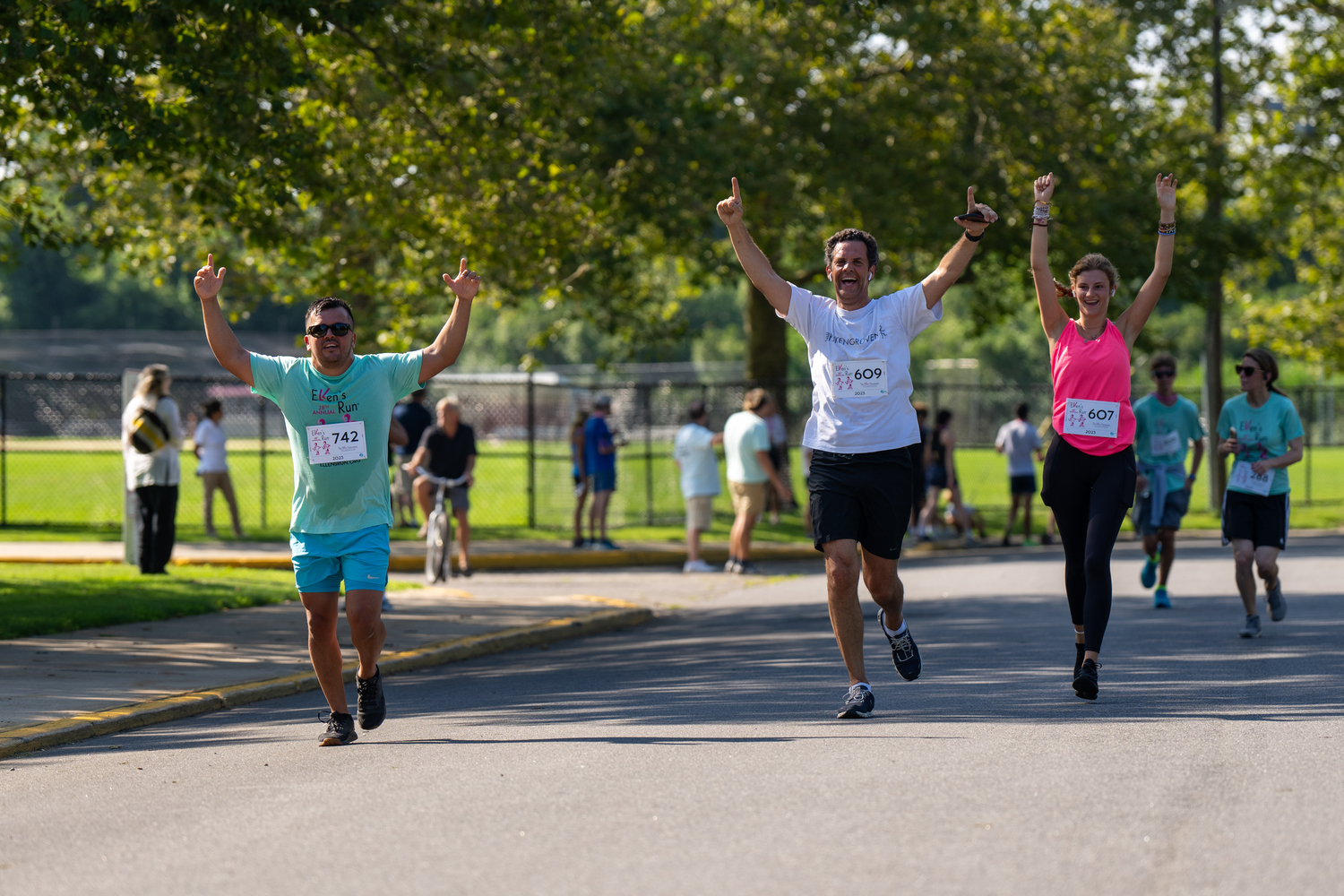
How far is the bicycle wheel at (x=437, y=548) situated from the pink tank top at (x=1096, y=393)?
328 inches

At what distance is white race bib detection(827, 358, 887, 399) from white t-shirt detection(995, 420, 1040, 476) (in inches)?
554

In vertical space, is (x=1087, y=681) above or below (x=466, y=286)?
below

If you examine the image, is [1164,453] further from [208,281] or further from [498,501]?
[498,501]

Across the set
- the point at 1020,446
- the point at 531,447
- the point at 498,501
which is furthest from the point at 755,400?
the point at 498,501

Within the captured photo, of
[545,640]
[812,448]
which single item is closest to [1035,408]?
[545,640]

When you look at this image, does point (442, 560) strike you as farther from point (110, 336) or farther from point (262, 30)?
point (110, 336)

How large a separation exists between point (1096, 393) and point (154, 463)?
9.03 m

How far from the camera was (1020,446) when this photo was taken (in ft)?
66.5

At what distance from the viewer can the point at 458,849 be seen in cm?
462

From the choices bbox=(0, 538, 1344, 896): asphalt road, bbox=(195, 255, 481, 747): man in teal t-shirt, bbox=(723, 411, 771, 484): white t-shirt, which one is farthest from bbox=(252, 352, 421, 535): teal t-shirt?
bbox=(723, 411, 771, 484): white t-shirt

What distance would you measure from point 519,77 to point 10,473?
27.7 m

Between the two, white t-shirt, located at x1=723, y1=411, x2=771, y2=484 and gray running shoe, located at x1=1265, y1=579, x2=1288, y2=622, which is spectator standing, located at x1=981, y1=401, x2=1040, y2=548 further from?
gray running shoe, located at x1=1265, y1=579, x2=1288, y2=622

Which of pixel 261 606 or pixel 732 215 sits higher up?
pixel 732 215

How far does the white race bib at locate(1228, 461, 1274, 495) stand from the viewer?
9820 millimetres
